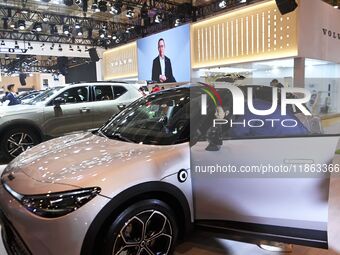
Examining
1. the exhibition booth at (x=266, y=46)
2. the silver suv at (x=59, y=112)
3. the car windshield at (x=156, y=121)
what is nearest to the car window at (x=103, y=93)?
the silver suv at (x=59, y=112)

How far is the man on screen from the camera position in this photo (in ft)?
38.5

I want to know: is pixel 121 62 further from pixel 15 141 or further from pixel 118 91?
pixel 15 141

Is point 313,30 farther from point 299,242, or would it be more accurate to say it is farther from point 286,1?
point 299,242

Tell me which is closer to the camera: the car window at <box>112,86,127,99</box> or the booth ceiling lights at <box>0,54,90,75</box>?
the car window at <box>112,86,127,99</box>

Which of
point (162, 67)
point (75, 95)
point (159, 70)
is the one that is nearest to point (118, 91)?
point (75, 95)

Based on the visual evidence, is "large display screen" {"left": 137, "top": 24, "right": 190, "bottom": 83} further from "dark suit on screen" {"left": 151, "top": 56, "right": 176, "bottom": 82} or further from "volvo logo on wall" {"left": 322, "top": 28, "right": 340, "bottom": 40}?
"volvo logo on wall" {"left": 322, "top": 28, "right": 340, "bottom": 40}

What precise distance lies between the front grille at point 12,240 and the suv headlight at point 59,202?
0.22 metres

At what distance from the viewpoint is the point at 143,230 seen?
1.94 m

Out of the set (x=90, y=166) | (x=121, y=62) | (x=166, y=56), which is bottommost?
(x=90, y=166)

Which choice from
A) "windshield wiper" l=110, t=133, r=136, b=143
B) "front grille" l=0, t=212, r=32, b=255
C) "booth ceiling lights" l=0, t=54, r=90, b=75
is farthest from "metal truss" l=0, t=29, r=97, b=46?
"front grille" l=0, t=212, r=32, b=255

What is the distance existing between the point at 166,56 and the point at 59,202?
1061 cm

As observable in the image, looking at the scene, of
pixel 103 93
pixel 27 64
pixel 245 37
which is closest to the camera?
→ pixel 103 93

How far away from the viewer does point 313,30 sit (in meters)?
8.33

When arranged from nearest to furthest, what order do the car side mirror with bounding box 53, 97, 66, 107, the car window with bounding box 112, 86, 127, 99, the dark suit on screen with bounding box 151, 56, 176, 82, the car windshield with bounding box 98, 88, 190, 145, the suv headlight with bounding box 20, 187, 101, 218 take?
the suv headlight with bounding box 20, 187, 101, 218
the car windshield with bounding box 98, 88, 190, 145
the car side mirror with bounding box 53, 97, 66, 107
the car window with bounding box 112, 86, 127, 99
the dark suit on screen with bounding box 151, 56, 176, 82
